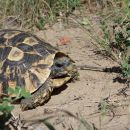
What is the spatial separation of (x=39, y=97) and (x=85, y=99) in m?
0.46

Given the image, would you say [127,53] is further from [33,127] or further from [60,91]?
[33,127]

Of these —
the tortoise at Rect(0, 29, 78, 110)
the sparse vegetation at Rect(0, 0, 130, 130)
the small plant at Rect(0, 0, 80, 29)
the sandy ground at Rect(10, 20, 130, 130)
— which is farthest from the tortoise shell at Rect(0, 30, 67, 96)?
the small plant at Rect(0, 0, 80, 29)

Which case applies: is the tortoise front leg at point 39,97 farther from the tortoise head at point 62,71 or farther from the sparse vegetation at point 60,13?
the sparse vegetation at point 60,13

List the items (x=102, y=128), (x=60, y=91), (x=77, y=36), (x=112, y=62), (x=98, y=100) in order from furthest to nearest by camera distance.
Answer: (x=77, y=36) < (x=112, y=62) < (x=60, y=91) < (x=98, y=100) < (x=102, y=128)

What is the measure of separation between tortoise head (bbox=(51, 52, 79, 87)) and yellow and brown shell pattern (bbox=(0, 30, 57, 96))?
0.09 m

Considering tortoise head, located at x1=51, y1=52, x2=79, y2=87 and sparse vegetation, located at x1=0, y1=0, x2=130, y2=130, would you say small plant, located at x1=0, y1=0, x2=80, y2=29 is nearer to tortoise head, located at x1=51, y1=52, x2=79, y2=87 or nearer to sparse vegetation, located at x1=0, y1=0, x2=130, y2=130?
sparse vegetation, located at x1=0, y1=0, x2=130, y2=130

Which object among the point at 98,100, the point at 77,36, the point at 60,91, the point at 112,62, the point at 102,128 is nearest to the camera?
the point at 102,128

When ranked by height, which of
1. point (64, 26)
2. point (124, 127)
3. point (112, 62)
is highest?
point (64, 26)

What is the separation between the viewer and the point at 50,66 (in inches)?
189

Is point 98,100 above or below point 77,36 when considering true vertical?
below

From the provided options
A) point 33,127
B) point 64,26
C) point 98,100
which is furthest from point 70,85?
point 64,26

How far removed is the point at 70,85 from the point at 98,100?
0.58 meters

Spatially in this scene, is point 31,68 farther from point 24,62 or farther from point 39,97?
point 39,97

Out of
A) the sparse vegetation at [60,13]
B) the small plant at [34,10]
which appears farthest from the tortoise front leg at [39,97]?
the small plant at [34,10]
